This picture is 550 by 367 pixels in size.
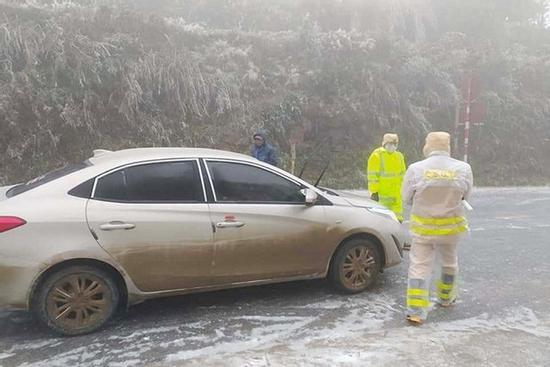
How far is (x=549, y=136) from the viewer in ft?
55.8

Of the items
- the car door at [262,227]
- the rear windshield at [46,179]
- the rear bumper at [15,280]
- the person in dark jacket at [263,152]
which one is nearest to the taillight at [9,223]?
the rear bumper at [15,280]

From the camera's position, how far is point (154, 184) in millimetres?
4055

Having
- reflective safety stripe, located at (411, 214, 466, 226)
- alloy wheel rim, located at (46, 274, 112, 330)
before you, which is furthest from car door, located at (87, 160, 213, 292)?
reflective safety stripe, located at (411, 214, 466, 226)

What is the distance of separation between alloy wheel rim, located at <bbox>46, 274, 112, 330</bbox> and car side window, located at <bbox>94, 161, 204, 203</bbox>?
674 millimetres

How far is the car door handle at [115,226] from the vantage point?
374cm

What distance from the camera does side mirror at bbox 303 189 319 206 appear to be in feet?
14.5

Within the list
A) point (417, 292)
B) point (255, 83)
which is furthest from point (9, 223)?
point (255, 83)

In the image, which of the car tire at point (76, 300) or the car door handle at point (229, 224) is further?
the car door handle at point (229, 224)

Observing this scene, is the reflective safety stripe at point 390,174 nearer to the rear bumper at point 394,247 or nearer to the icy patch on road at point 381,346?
the rear bumper at point 394,247

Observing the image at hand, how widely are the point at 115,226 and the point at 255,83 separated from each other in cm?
1094

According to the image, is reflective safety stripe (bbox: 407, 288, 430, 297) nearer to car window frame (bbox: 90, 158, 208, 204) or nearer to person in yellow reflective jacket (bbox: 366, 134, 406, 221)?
car window frame (bbox: 90, 158, 208, 204)

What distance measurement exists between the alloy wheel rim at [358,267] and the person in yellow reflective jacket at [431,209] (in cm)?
61

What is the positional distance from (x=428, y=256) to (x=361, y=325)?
86 cm

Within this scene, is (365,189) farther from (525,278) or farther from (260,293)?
(260,293)
